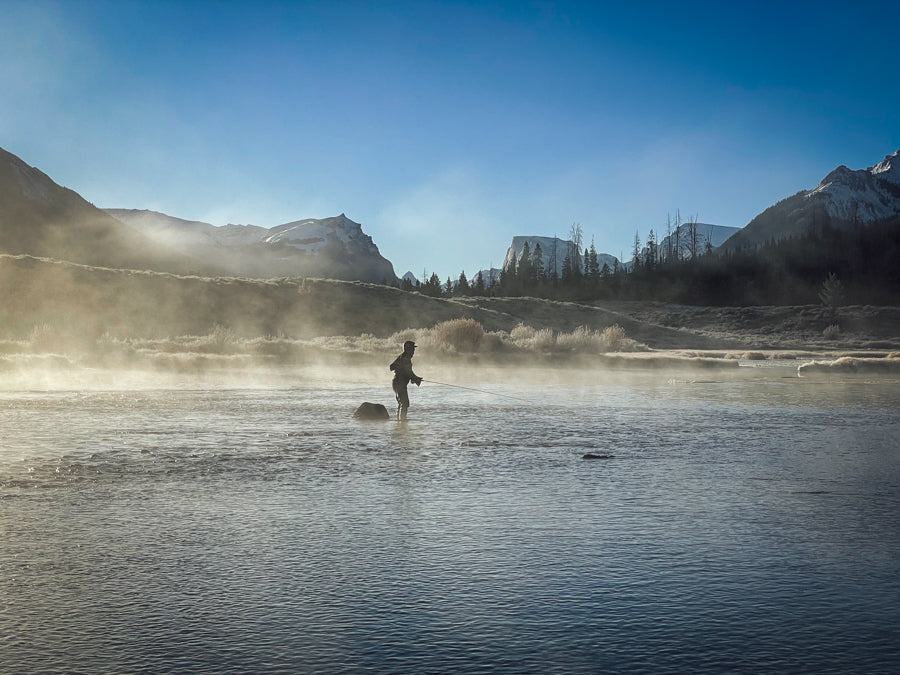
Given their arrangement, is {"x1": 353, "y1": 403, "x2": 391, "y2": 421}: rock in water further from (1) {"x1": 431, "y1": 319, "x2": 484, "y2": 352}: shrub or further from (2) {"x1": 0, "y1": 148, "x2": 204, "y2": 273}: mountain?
(2) {"x1": 0, "y1": 148, "x2": 204, "y2": 273}: mountain

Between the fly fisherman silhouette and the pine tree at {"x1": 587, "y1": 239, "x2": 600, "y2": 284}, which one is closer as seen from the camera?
the fly fisherman silhouette

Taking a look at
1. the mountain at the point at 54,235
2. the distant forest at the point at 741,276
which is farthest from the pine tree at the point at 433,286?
the mountain at the point at 54,235

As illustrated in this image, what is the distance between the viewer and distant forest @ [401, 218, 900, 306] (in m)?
148

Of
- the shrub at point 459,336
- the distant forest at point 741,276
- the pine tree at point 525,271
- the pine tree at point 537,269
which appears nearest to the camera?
the shrub at point 459,336

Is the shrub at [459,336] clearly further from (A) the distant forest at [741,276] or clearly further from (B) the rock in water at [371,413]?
(A) the distant forest at [741,276]

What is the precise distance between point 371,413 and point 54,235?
613 feet

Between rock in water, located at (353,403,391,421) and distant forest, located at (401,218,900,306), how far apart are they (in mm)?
127241

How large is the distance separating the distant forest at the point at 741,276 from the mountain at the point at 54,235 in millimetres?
63146

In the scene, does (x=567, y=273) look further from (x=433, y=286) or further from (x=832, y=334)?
(x=832, y=334)

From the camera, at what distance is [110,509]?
8.41 m

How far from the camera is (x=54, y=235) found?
606ft

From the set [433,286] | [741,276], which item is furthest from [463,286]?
[741,276]

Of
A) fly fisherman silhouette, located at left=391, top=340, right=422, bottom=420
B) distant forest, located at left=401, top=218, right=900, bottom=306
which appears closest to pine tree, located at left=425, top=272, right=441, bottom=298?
distant forest, located at left=401, top=218, right=900, bottom=306

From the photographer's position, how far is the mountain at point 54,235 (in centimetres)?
17488
